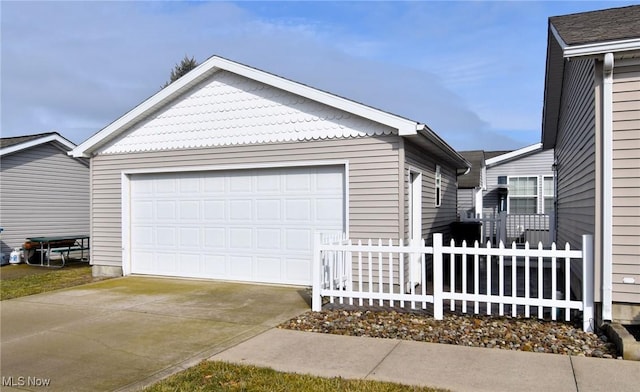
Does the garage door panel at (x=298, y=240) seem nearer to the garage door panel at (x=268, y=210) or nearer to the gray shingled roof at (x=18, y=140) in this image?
the garage door panel at (x=268, y=210)

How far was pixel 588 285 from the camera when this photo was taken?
214 inches

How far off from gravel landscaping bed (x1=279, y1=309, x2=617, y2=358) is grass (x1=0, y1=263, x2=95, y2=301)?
601cm

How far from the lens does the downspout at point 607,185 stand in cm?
534

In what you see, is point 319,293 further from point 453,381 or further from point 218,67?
point 218,67

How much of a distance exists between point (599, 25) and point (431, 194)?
16.4 feet

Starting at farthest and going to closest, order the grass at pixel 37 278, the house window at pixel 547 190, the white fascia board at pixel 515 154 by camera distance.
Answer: the house window at pixel 547 190 < the white fascia board at pixel 515 154 < the grass at pixel 37 278

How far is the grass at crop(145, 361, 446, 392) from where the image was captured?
153 inches

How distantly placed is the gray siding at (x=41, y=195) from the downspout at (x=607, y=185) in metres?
16.2

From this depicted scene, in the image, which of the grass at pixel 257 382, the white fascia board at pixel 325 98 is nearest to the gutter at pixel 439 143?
the white fascia board at pixel 325 98

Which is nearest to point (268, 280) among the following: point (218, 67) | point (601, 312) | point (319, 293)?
point (319, 293)

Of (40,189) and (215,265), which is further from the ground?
(40,189)

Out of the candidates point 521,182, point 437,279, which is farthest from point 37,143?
point 521,182

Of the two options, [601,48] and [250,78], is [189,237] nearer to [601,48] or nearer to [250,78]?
[250,78]

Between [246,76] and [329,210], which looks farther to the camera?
[246,76]
